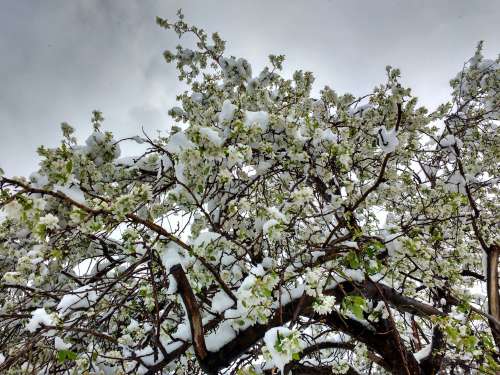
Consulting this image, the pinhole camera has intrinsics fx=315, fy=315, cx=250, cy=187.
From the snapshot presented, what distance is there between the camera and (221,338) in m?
2.73

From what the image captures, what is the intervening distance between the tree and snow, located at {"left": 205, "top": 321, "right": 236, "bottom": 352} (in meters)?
0.01

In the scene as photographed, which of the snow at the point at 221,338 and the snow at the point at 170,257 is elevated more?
the snow at the point at 170,257

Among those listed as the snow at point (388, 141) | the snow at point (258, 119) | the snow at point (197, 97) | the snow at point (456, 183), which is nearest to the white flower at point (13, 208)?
the snow at point (258, 119)

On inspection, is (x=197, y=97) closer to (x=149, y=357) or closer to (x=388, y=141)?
(x=388, y=141)

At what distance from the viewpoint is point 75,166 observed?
114 inches

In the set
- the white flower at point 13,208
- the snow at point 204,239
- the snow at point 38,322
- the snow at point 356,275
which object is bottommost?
the snow at point 356,275

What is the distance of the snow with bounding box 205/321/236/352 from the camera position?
2.68 m

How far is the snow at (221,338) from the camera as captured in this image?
2.68 m

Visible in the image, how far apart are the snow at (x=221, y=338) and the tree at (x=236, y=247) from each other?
1 cm

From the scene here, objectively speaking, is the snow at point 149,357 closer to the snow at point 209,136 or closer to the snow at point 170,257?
the snow at point 170,257

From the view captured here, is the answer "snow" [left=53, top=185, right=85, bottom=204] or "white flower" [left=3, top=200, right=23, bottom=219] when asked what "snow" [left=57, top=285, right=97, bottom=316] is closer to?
"snow" [left=53, top=185, right=85, bottom=204]

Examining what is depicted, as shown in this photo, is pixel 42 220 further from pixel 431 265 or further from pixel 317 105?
pixel 317 105

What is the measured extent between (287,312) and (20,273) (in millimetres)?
2435

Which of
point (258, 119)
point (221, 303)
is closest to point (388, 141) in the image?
point (258, 119)
